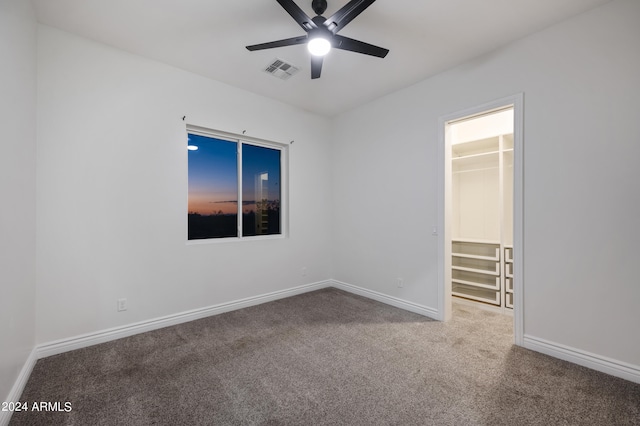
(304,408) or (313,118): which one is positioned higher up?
(313,118)

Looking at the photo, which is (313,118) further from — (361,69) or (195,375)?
(195,375)

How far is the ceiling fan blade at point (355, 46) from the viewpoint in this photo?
85.0 inches

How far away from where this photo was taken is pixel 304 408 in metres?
1.81

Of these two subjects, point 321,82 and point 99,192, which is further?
point 321,82

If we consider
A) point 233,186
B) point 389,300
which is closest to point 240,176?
point 233,186

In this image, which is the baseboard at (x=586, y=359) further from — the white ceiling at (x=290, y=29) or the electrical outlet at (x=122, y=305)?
the electrical outlet at (x=122, y=305)

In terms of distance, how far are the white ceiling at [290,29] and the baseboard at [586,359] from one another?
2767mm

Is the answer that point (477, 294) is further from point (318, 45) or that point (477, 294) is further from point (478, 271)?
point (318, 45)

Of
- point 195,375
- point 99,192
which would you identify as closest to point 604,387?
point 195,375

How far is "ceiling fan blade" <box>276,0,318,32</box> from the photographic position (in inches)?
74.2

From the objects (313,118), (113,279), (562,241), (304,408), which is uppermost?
(313,118)

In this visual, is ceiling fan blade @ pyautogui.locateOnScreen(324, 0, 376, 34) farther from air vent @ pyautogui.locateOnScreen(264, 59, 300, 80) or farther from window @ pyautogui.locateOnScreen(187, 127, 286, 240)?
window @ pyautogui.locateOnScreen(187, 127, 286, 240)

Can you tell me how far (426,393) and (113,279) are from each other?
116 inches

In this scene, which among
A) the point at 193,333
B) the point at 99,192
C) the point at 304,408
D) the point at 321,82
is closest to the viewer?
the point at 304,408
